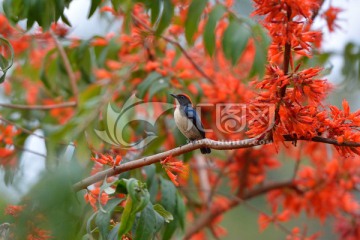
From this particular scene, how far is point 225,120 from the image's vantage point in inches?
187

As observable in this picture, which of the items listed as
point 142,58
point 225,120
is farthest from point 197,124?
point 142,58

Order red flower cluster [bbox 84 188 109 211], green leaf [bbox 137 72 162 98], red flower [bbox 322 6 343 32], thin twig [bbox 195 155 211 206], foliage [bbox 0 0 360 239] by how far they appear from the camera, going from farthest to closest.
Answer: thin twig [bbox 195 155 211 206] → green leaf [bbox 137 72 162 98] → red flower [bbox 322 6 343 32] → red flower cluster [bbox 84 188 109 211] → foliage [bbox 0 0 360 239]

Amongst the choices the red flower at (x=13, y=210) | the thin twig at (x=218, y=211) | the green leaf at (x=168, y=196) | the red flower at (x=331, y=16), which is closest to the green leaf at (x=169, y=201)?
the green leaf at (x=168, y=196)

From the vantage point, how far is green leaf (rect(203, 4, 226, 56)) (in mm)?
3920

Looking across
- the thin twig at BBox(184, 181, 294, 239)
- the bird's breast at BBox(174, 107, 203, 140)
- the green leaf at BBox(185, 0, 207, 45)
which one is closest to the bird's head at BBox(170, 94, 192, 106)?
the bird's breast at BBox(174, 107, 203, 140)

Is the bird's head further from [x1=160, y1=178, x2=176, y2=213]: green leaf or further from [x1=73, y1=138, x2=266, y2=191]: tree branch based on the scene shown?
[x1=73, y1=138, x2=266, y2=191]: tree branch

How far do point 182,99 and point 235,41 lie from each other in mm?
635

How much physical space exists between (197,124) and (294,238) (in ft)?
5.79

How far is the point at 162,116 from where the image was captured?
5055mm

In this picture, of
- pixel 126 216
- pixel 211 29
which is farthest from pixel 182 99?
pixel 126 216

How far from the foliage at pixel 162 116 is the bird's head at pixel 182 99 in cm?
20

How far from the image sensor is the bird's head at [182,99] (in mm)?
4340

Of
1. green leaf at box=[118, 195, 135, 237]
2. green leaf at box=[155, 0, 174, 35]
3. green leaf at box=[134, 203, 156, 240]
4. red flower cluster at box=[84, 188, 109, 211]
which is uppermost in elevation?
green leaf at box=[155, 0, 174, 35]

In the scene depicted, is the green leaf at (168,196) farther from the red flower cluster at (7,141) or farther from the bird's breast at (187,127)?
the red flower cluster at (7,141)
